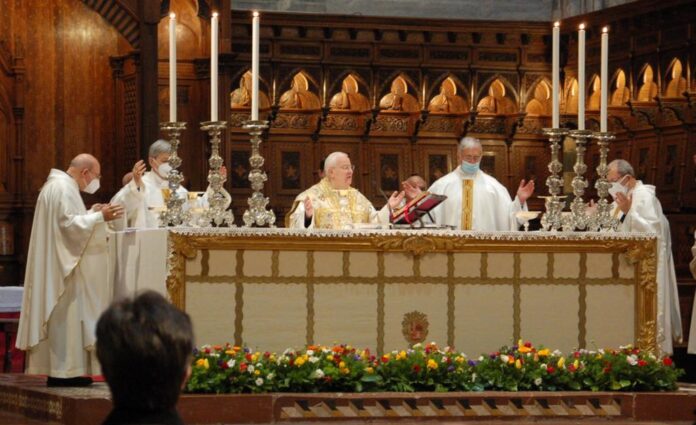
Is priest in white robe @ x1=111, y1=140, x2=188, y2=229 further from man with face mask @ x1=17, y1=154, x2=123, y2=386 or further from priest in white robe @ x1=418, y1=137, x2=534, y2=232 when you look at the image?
priest in white robe @ x1=418, y1=137, x2=534, y2=232

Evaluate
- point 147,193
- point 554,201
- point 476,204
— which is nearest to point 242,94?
point 147,193

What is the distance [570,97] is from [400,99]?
218 cm

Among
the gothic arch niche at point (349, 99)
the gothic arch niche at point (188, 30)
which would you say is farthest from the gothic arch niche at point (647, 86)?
the gothic arch niche at point (188, 30)

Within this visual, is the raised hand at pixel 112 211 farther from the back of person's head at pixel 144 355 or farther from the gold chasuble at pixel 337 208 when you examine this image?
the back of person's head at pixel 144 355

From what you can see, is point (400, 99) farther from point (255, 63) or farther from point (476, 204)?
point (255, 63)

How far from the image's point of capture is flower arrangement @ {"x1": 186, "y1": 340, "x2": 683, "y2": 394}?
903 cm

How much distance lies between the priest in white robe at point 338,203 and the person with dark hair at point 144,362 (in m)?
7.25

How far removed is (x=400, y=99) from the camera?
59.8 ft

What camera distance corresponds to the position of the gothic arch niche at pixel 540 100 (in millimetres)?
18406

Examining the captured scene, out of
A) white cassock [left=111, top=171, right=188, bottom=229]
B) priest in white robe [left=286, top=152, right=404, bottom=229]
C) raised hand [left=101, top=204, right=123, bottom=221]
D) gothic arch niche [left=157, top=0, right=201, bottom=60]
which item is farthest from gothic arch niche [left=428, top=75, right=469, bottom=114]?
raised hand [left=101, top=204, right=123, bottom=221]

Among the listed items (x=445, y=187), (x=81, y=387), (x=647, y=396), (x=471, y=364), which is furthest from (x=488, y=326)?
(x=81, y=387)

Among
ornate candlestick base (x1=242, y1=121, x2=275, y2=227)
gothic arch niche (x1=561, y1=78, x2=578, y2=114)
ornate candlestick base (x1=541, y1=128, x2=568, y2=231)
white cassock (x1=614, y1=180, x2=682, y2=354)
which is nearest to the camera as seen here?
ornate candlestick base (x1=242, y1=121, x2=275, y2=227)

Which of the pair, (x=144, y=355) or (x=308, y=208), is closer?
(x=144, y=355)

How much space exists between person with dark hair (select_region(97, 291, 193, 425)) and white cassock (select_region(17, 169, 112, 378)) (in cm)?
708
